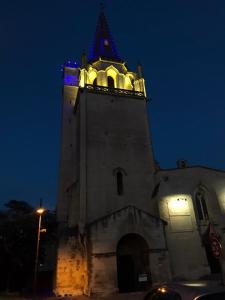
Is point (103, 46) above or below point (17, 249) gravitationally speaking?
above

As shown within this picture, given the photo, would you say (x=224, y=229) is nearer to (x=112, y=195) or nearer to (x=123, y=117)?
(x=112, y=195)

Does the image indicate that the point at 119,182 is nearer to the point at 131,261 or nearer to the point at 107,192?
the point at 107,192

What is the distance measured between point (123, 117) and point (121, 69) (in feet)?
28.6

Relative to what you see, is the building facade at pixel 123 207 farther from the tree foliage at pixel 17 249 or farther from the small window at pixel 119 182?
the tree foliage at pixel 17 249

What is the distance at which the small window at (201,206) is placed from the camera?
21688 mm

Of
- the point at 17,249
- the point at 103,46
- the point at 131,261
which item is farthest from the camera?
the point at 103,46

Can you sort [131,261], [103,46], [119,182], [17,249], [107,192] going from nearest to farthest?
[131,261] → [107,192] → [119,182] → [17,249] → [103,46]

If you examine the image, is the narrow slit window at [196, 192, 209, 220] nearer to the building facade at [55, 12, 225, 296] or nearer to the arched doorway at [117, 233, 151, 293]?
Result: the building facade at [55, 12, 225, 296]

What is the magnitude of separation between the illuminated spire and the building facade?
6.10m

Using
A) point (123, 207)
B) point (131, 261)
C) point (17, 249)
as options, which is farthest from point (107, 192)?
point (17, 249)

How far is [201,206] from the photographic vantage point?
2209 cm

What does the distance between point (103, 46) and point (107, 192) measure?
23.8m

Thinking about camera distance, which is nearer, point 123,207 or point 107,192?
point 123,207

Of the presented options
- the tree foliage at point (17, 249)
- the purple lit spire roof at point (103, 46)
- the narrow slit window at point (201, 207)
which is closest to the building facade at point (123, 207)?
the narrow slit window at point (201, 207)
